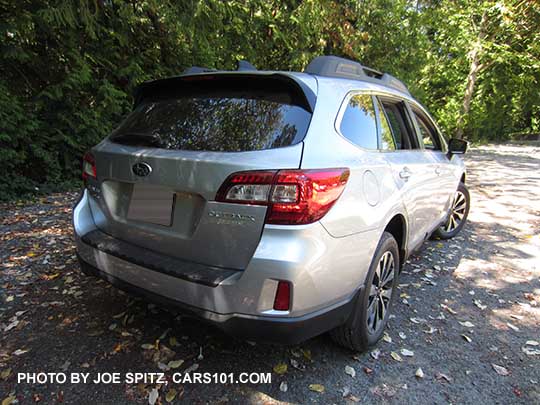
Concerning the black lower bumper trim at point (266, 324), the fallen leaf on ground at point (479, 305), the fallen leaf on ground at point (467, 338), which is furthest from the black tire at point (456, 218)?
the black lower bumper trim at point (266, 324)

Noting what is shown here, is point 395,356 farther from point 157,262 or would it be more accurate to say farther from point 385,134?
point 157,262

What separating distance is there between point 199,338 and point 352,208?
52.8 inches

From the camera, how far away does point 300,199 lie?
1.73 meters

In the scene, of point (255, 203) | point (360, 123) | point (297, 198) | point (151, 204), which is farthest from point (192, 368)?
point (360, 123)

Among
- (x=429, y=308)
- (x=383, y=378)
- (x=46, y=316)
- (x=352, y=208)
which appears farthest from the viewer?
(x=429, y=308)

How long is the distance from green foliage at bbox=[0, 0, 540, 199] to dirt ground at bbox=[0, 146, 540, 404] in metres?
2.76

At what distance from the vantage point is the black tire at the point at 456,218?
15.3 ft

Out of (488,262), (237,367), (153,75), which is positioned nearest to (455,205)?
(488,262)

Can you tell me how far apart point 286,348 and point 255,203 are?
1152mm

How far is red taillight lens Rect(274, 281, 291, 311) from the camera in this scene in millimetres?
1707

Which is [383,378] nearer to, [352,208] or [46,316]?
[352,208]

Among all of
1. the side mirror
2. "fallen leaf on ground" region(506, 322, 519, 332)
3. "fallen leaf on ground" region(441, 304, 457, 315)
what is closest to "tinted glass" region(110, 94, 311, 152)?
"fallen leaf on ground" region(441, 304, 457, 315)

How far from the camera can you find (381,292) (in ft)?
8.28

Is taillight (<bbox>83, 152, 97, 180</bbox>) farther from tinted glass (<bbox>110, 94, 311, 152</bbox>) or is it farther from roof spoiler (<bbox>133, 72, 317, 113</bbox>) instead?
roof spoiler (<bbox>133, 72, 317, 113</bbox>)
